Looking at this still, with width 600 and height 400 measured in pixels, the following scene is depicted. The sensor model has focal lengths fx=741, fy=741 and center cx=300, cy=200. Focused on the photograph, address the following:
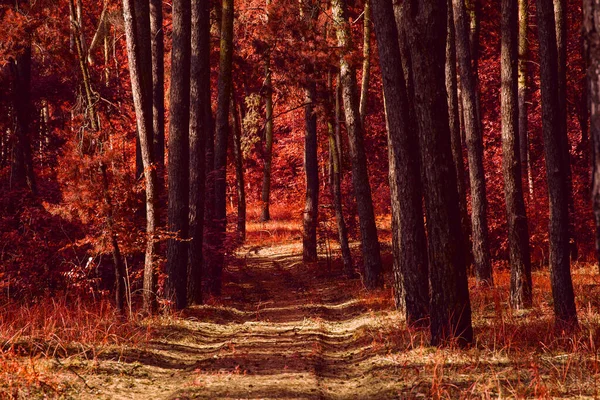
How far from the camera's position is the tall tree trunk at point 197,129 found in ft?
50.2

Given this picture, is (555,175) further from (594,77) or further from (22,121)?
(22,121)

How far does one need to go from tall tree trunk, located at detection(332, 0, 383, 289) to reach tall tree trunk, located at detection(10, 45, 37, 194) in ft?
25.1

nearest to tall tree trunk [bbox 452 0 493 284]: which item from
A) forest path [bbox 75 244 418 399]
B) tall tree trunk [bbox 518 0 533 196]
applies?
forest path [bbox 75 244 418 399]

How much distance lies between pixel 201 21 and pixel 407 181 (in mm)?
6397

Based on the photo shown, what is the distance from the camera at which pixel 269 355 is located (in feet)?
33.1

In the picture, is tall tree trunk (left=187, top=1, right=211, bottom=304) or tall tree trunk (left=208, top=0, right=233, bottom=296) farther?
tall tree trunk (left=208, top=0, right=233, bottom=296)

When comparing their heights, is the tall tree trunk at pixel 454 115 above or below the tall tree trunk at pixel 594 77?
above

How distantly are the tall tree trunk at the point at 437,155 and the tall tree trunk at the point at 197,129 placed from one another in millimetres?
7056

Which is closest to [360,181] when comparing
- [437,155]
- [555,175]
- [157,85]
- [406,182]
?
[157,85]

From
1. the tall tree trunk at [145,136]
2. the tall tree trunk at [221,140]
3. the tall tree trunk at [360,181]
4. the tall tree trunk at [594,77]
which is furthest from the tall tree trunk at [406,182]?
the tall tree trunk at [594,77]

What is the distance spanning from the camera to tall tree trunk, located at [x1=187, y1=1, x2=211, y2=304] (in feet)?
50.2

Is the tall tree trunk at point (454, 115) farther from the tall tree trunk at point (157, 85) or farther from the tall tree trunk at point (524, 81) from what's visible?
the tall tree trunk at point (157, 85)

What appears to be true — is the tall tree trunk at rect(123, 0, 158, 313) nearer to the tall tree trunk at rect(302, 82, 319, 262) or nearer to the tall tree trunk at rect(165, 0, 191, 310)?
the tall tree trunk at rect(165, 0, 191, 310)

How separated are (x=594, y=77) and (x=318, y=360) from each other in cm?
710
